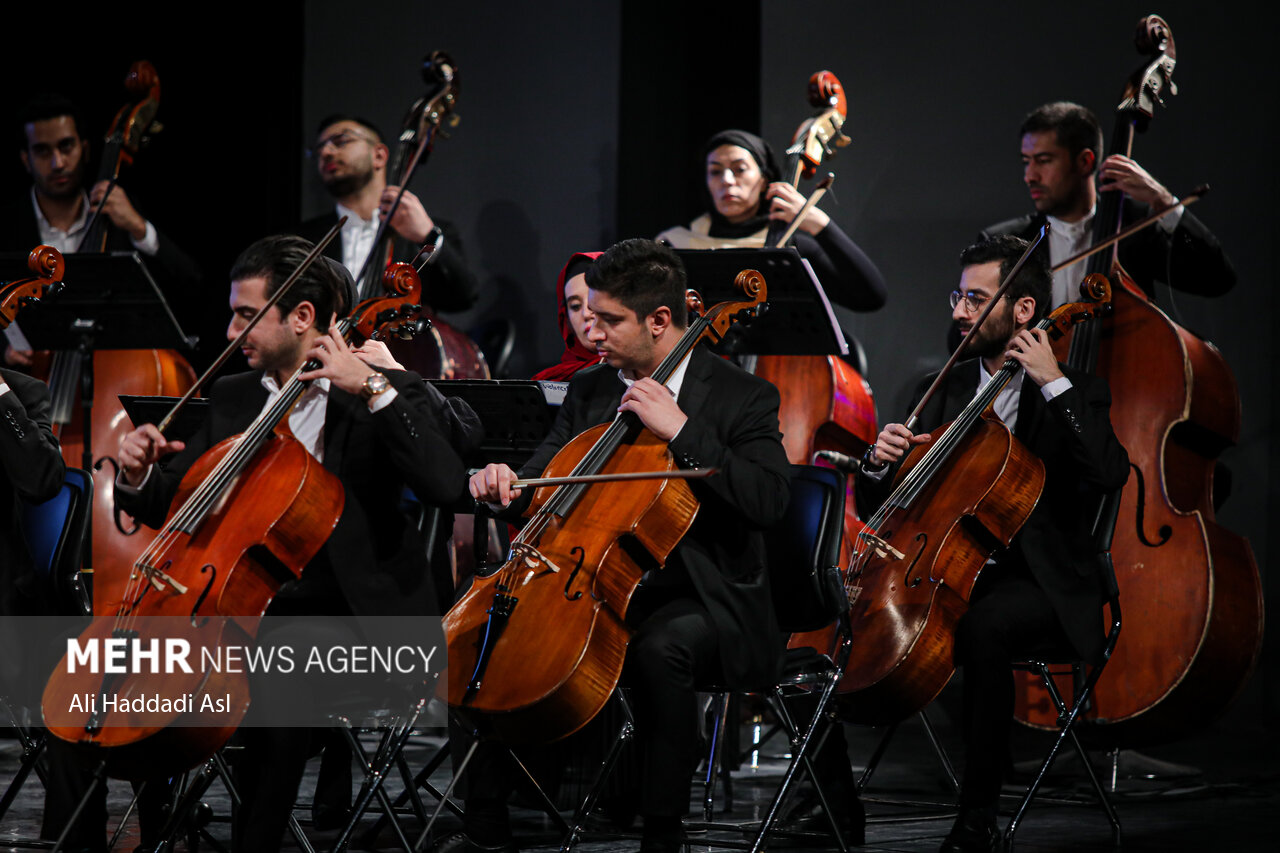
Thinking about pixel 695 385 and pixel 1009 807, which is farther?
pixel 1009 807

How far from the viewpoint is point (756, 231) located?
4.38m

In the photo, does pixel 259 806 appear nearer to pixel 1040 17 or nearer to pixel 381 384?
pixel 381 384

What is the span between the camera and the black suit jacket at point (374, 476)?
268 cm

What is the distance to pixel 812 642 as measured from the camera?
3422 millimetres

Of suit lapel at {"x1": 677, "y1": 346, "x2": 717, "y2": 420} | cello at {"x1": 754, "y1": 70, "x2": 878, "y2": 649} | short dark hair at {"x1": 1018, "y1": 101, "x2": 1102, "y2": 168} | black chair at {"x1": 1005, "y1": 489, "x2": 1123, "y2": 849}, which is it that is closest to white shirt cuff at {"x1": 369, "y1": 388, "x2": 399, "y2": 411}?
suit lapel at {"x1": 677, "y1": 346, "x2": 717, "y2": 420}

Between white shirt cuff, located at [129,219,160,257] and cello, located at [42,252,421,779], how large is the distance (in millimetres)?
2190

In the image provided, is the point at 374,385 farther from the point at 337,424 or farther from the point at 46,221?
the point at 46,221

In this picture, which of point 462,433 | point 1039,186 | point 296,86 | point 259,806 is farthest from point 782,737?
point 296,86

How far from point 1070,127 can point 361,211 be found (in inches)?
82.2

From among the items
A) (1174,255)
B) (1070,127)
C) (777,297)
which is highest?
(1070,127)

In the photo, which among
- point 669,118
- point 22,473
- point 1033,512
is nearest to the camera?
point 22,473

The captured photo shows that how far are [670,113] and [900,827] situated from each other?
108 inches

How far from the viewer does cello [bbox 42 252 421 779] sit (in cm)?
235

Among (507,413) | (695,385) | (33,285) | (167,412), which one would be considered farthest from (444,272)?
(695,385)
